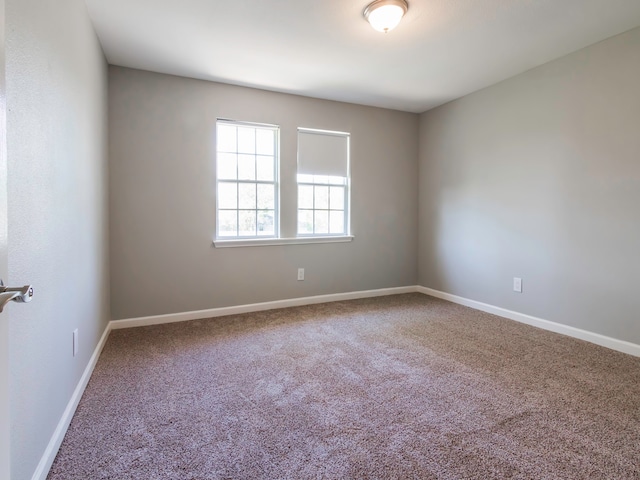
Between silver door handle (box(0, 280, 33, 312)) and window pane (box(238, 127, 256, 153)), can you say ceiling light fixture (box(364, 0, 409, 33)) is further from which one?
silver door handle (box(0, 280, 33, 312))

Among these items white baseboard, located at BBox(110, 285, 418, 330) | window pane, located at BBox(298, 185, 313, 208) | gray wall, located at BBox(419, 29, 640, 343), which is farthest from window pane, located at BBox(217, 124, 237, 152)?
gray wall, located at BBox(419, 29, 640, 343)

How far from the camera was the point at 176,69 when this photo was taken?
3.23m

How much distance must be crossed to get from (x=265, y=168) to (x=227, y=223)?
77 cm

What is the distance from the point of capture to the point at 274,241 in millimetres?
3857

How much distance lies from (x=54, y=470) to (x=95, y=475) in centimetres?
19

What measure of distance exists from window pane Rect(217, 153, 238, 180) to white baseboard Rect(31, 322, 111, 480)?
2045 millimetres

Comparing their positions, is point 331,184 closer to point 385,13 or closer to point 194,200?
point 194,200

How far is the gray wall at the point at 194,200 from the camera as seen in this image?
10.6ft

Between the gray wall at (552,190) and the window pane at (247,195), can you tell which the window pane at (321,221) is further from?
the gray wall at (552,190)

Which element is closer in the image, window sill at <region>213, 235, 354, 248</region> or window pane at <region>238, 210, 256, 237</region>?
window sill at <region>213, 235, 354, 248</region>

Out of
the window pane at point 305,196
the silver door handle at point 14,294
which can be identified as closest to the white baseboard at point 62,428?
the silver door handle at point 14,294

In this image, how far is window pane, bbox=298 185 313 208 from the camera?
13.3 ft

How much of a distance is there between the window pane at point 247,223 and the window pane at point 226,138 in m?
0.70

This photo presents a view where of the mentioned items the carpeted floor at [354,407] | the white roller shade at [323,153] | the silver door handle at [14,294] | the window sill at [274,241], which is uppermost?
the white roller shade at [323,153]
